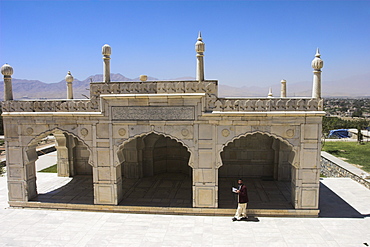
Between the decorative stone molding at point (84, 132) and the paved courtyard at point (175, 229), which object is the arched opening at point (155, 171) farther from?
the decorative stone molding at point (84, 132)

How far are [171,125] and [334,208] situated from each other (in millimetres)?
6287

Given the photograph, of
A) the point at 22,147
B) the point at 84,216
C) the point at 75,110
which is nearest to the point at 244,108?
the point at 75,110

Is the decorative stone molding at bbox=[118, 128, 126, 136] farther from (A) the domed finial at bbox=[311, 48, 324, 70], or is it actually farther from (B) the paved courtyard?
(A) the domed finial at bbox=[311, 48, 324, 70]

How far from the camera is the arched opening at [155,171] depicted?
11.0 m

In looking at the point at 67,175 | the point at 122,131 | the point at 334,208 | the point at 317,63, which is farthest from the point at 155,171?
the point at 317,63

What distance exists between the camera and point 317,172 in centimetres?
912

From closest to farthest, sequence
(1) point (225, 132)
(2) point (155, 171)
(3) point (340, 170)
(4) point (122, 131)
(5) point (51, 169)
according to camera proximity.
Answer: (1) point (225, 132) < (4) point (122, 131) < (2) point (155, 171) < (3) point (340, 170) < (5) point (51, 169)

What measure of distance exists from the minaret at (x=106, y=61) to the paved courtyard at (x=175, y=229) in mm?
4436

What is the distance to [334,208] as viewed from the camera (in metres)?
10.2

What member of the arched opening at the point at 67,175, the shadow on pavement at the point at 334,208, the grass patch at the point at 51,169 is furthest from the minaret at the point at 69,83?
the shadow on pavement at the point at 334,208

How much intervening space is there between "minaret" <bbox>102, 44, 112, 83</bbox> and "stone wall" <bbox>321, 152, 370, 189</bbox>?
37.1 ft

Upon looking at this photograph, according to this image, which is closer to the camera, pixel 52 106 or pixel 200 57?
pixel 200 57

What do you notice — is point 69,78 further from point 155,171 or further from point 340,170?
point 340,170

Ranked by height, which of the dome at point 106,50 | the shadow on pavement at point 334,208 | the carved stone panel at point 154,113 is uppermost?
the dome at point 106,50
